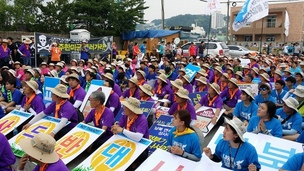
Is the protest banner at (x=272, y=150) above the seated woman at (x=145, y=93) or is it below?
below

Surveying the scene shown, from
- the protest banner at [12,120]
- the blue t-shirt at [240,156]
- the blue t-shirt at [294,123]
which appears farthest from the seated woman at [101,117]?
the blue t-shirt at [294,123]

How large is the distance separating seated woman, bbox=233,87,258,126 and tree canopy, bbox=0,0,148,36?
22728mm

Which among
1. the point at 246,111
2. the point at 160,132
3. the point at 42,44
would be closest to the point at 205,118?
the point at 246,111

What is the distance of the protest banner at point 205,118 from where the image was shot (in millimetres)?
6160

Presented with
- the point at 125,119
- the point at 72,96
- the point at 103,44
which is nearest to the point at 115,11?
the point at 103,44

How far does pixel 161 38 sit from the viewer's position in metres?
25.3

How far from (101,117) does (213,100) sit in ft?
8.54

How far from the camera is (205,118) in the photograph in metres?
6.36

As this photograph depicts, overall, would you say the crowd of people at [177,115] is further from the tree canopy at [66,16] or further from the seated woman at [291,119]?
the tree canopy at [66,16]

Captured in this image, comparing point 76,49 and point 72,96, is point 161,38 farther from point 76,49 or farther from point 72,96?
point 72,96

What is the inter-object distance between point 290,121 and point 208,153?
2.31m

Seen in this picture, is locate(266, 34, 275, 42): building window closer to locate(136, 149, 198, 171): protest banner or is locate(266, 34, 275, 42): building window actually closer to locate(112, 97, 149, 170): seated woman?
locate(112, 97, 149, 170): seated woman

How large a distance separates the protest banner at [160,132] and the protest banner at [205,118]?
2.76 ft

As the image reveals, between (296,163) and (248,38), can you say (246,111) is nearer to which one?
(296,163)
